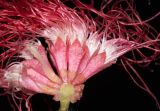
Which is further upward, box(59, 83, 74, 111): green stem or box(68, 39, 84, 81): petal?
box(68, 39, 84, 81): petal

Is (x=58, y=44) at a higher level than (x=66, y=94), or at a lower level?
higher

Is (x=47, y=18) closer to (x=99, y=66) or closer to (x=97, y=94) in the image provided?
(x=99, y=66)

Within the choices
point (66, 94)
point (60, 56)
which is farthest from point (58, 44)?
point (66, 94)

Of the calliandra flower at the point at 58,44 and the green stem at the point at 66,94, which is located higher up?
the calliandra flower at the point at 58,44

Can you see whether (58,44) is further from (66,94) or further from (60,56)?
(66,94)

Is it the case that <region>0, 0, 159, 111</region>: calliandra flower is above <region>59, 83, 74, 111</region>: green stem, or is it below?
above

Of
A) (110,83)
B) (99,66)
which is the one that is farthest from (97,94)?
(99,66)
